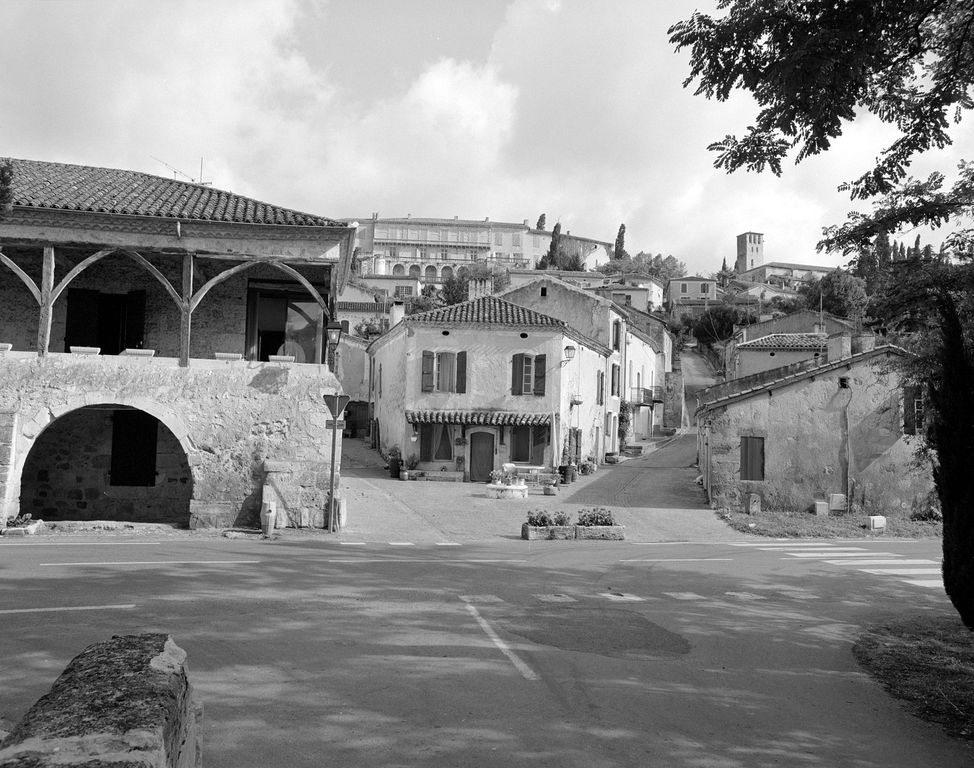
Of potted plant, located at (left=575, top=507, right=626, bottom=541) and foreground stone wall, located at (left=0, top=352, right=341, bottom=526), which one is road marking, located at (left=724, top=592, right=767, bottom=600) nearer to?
potted plant, located at (left=575, top=507, right=626, bottom=541)

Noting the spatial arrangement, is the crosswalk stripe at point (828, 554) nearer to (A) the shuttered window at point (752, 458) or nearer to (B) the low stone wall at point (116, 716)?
(A) the shuttered window at point (752, 458)

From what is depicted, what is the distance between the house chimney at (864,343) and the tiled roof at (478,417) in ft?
37.7

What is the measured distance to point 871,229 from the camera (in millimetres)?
10062

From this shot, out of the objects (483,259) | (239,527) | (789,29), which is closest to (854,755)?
(789,29)

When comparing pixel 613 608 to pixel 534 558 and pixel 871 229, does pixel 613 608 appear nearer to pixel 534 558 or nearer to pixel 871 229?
pixel 534 558

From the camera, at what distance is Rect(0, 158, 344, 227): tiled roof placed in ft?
56.6

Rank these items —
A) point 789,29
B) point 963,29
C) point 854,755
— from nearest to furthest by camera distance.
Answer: point 854,755 < point 789,29 < point 963,29

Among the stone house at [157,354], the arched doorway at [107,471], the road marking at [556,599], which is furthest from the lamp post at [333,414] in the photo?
the road marking at [556,599]

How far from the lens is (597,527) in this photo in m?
Result: 18.8

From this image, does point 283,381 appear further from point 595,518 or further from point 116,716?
point 116,716

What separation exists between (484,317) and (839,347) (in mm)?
13323

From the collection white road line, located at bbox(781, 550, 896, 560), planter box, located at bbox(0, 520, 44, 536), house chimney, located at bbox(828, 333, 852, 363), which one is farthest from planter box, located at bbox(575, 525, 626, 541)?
house chimney, located at bbox(828, 333, 852, 363)

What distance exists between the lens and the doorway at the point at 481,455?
32812mm

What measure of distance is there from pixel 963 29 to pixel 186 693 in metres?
10.1
